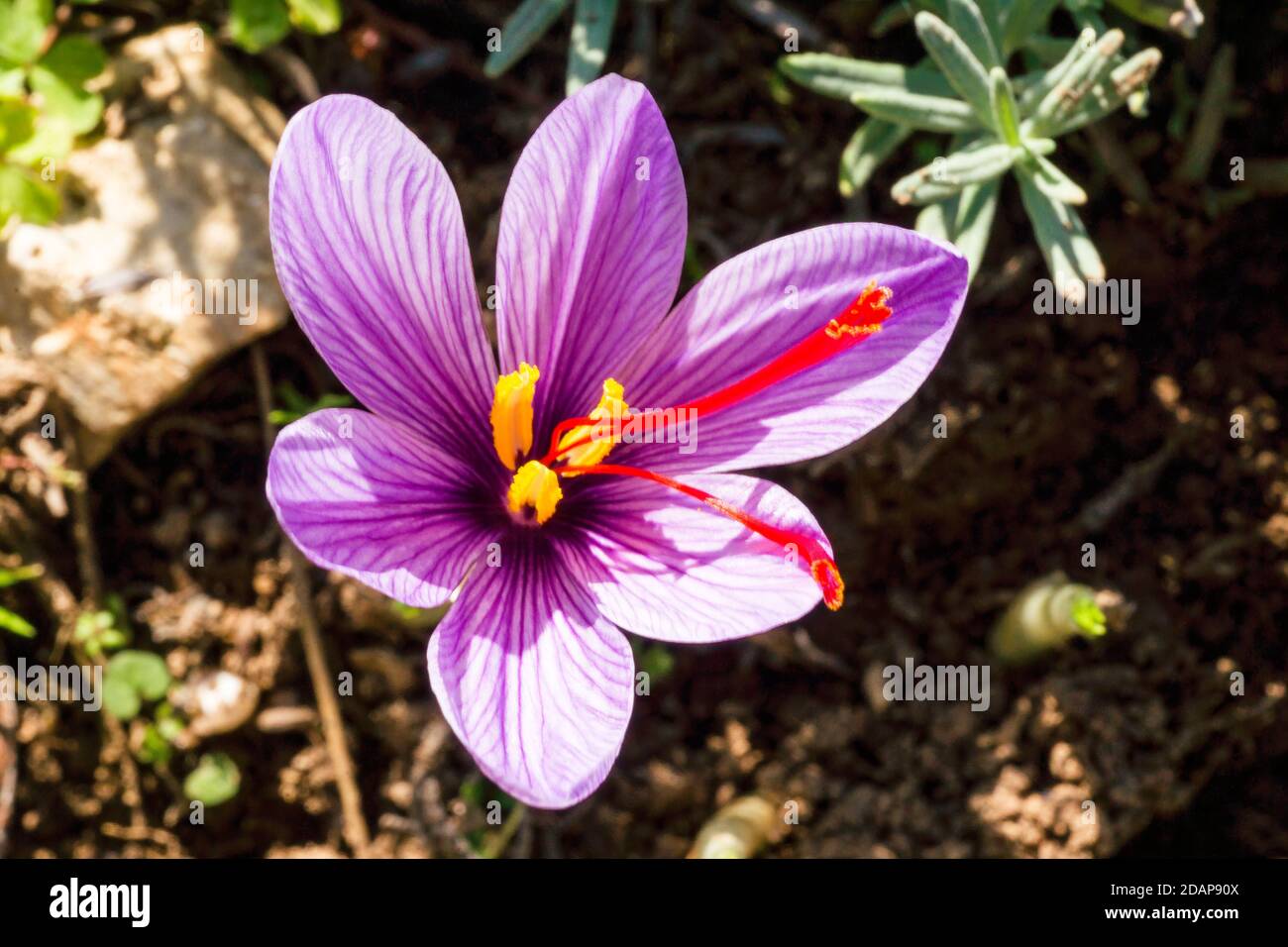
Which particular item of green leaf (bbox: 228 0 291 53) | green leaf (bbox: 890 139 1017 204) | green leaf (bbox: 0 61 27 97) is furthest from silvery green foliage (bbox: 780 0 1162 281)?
green leaf (bbox: 0 61 27 97)

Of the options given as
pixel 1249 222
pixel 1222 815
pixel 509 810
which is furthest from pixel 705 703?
pixel 1249 222

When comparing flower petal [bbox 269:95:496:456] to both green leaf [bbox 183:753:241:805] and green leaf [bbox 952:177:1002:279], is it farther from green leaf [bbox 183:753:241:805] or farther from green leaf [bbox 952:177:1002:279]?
green leaf [bbox 183:753:241:805]

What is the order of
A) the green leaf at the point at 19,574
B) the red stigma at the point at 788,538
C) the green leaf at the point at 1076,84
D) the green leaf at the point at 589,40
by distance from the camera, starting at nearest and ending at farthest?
the red stigma at the point at 788,538
the green leaf at the point at 1076,84
the green leaf at the point at 589,40
the green leaf at the point at 19,574

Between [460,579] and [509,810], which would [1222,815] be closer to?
[509,810]

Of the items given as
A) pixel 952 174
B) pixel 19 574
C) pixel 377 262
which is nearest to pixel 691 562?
pixel 377 262

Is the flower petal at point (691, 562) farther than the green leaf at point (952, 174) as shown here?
No

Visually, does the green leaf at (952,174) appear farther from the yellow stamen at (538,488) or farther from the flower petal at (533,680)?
the flower petal at (533,680)

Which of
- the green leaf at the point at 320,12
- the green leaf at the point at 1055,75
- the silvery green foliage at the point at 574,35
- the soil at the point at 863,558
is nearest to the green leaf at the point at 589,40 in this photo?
the silvery green foliage at the point at 574,35
